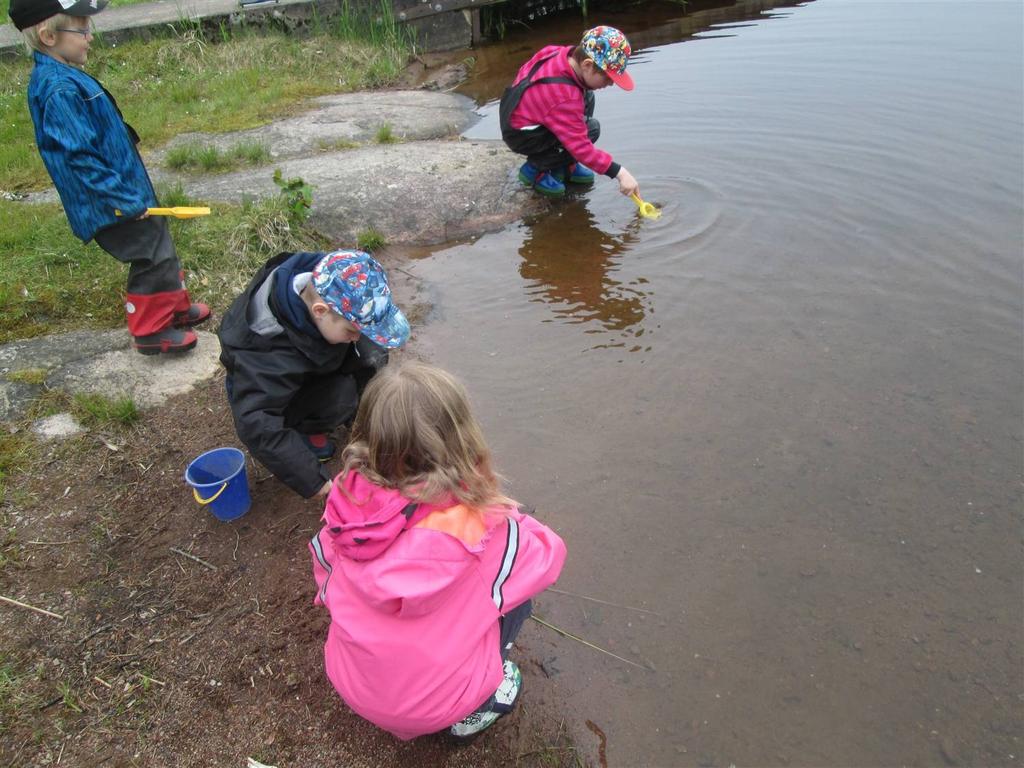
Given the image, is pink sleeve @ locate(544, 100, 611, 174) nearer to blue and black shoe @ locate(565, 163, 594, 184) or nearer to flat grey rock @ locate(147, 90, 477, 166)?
blue and black shoe @ locate(565, 163, 594, 184)

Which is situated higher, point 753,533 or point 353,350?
point 353,350

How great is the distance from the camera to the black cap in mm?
3080

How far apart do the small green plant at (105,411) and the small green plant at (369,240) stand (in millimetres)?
2001

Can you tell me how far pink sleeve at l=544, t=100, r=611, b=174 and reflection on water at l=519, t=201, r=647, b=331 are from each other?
0.43m

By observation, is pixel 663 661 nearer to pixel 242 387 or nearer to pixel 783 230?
pixel 242 387

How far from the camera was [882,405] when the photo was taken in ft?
11.2

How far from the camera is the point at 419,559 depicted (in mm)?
1817

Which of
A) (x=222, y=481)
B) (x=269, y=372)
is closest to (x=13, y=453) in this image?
(x=222, y=481)

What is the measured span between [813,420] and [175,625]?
2.73 meters

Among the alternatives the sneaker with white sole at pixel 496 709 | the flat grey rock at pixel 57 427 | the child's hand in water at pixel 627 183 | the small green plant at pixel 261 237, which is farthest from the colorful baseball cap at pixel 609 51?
the sneaker with white sole at pixel 496 709

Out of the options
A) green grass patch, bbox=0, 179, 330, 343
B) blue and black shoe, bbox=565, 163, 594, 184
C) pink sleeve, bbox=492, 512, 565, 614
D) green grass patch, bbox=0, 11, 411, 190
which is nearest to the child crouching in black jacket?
pink sleeve, bbox=492, 512, 565, 614

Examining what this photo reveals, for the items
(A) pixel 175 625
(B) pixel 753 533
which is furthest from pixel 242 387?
(B) pixel 753 533

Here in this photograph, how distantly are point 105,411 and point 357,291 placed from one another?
5.60 feet

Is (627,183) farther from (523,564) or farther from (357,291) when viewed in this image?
(523,564)
